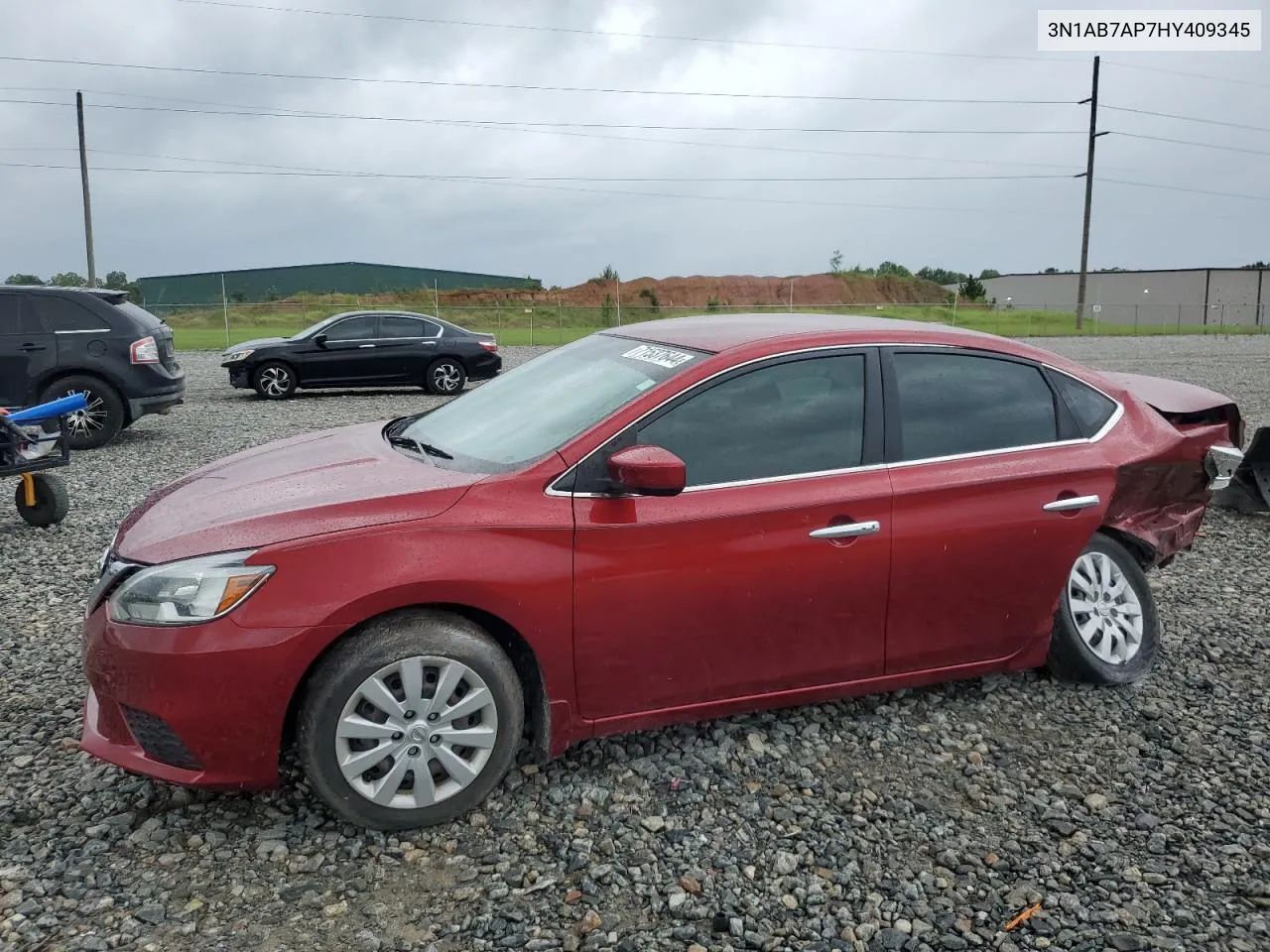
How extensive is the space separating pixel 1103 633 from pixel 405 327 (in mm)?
15061

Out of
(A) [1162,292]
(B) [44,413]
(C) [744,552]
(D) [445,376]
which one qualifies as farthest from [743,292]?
(C) [744,552]

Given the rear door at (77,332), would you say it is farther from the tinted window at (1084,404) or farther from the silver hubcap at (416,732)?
the tinted window at (1084,404)

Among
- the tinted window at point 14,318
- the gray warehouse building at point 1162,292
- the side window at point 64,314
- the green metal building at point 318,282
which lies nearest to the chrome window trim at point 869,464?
the side window at point 64,314

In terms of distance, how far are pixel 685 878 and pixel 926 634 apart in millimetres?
1386

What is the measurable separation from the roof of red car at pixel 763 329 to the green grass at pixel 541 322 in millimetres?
26825

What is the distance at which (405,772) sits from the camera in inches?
127

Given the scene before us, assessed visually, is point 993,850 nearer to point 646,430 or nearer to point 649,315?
point 646,430

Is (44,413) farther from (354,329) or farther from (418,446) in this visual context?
(354,329)

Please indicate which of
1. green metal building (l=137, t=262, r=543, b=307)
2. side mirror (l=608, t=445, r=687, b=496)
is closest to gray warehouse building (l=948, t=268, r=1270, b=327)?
green metal building (l=137, t=262, r=543, b=307)

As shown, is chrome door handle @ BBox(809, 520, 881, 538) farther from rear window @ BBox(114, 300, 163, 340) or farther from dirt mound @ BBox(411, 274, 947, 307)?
dirt mound @ BBox(411, 274, 947, 307)

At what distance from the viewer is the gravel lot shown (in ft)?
9.36

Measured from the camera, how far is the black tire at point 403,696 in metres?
3.10

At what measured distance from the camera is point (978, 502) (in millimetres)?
3867

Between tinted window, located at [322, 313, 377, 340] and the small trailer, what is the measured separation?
397 inches
